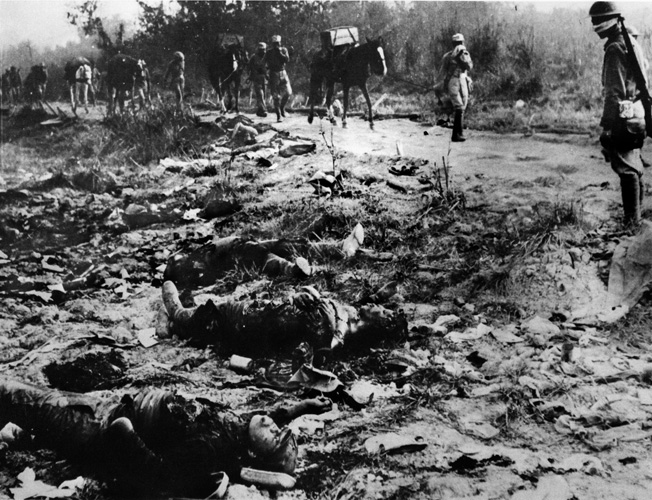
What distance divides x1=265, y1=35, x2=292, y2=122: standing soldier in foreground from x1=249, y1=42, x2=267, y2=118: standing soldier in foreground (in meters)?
0.04

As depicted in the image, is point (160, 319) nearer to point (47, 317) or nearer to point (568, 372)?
point (47, 317)

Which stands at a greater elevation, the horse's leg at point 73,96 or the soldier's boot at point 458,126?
the horse's leg at point 73,96

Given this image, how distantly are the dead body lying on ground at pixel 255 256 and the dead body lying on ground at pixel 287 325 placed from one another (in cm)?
24

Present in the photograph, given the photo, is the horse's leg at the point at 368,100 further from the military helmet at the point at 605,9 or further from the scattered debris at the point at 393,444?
the scattered debris at the point at 393,444

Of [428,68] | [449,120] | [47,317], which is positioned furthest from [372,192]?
[47,317]

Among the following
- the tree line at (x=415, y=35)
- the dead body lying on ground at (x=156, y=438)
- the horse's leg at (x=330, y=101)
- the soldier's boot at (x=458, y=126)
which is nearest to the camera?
the dead body lying on ground at (x=156, y=438)

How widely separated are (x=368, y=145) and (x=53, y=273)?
1.78m

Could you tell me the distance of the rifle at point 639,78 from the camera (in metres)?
2.68

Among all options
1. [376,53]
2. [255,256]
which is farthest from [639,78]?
[255,256]

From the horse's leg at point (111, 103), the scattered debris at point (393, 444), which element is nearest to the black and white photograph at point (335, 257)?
the scattered debris at point (393, 444)

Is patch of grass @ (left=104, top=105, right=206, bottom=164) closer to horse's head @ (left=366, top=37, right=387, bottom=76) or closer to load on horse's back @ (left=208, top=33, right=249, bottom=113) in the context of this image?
load on horse's back @ (left=208, top=33, right=249, bottom=113)

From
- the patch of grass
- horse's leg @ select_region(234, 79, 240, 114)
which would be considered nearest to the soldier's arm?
the patch of grass

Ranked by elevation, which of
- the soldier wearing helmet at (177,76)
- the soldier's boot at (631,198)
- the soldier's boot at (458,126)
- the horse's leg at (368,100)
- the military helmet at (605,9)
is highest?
the military helmet at (605,9)

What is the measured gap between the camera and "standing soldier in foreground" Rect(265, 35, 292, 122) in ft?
11.3
